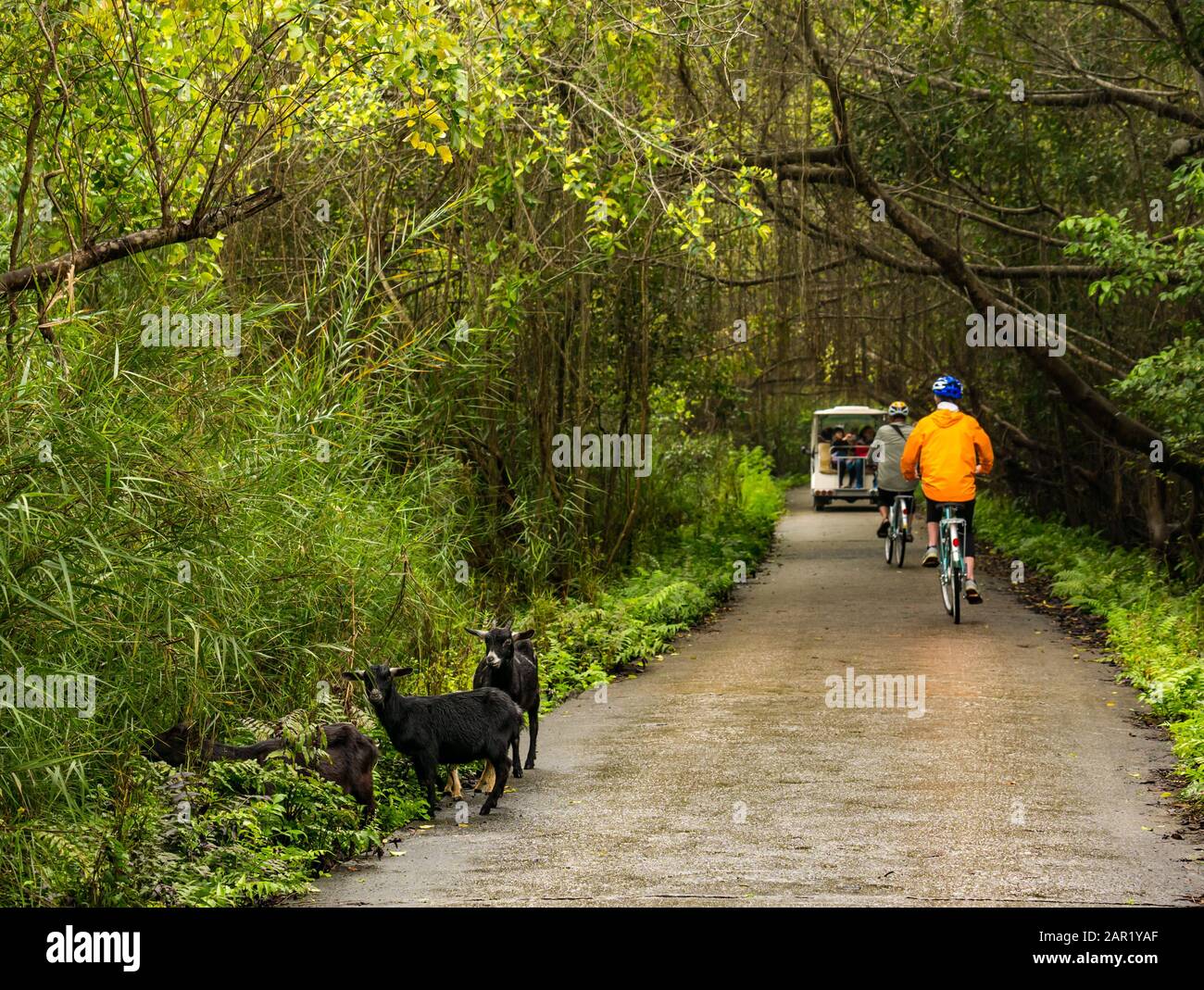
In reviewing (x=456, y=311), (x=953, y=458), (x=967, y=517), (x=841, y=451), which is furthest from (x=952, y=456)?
(x=841, y=451)

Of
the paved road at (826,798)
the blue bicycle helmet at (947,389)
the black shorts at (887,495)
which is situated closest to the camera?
the paved road at (826,798)

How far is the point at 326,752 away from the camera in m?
7.26

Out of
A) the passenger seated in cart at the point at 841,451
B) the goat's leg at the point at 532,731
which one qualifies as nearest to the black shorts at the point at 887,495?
the goat's leg at the point at 532,731

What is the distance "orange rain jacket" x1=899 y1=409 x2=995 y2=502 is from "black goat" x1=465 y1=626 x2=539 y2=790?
6.85 metres

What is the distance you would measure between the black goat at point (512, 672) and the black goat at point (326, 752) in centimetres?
96

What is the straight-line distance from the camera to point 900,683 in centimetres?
1132

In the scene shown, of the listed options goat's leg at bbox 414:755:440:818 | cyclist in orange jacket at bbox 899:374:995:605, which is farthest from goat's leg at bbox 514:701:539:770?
cyclist in orange jacket at bbox 899:374:995:605

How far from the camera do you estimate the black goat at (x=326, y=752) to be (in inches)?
279

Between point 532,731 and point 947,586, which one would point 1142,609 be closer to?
point 947,586

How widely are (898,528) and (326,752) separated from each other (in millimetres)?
14055

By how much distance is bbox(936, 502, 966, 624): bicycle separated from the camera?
1445 centimetres

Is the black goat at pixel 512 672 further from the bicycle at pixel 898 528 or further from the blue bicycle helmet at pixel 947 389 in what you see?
the bicycle at pixel 898 528

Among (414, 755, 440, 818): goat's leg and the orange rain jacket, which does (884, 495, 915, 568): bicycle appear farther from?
(414, 755, 440, 818): goat's leg

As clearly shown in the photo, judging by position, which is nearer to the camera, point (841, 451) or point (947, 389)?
point (947, 389)
